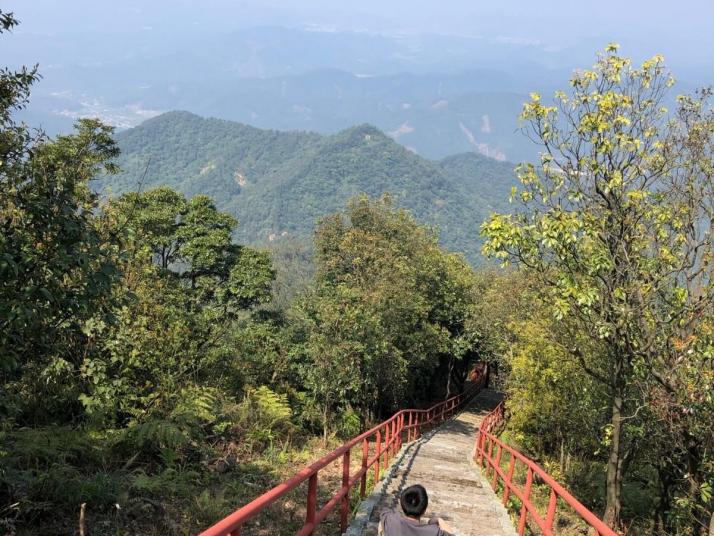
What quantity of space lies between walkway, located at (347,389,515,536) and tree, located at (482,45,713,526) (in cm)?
230

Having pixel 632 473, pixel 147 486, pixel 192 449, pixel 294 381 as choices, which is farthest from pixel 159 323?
pixel 632 473

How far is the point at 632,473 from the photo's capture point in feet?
49.6

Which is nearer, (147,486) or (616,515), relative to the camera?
(147,486)

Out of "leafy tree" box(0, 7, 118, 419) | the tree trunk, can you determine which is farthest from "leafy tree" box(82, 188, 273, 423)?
the tree trunk

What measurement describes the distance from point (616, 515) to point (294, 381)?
1350cm

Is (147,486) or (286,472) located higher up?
(147,486)

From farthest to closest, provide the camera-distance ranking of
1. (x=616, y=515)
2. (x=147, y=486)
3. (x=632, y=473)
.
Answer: (x=632, y=473) → (x=616, y=515) → (x=147, y=486)

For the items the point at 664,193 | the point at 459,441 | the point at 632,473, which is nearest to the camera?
the point at 664,193

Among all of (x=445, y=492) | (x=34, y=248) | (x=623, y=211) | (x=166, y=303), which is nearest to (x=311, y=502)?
(x=34, y=248)

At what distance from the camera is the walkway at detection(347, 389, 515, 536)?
746 centimetres

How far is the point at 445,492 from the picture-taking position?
31.2ft

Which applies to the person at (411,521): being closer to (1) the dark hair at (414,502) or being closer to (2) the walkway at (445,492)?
(1) the dark hair at (414,502)

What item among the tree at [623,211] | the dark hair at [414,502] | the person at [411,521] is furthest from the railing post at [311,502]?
the tree at [623,211]

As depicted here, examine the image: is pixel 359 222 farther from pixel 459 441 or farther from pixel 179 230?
pixel 459 441
